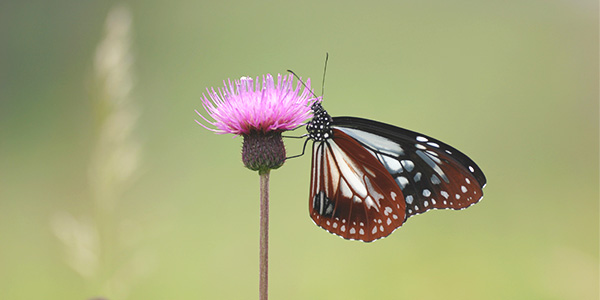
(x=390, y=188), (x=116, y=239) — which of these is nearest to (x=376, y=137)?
(x=390, y=188)

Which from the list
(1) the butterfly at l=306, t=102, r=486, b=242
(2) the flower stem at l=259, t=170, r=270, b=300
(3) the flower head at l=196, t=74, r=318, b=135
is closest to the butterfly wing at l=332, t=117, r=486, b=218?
(1) the butterfly at l=306, t=102, r=486, b=242

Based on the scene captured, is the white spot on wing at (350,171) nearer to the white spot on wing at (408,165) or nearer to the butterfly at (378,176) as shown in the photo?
the butterfly at (378,176)

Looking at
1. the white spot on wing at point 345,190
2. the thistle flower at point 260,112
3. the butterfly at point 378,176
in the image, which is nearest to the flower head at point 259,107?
the thistle flower at point 260,112

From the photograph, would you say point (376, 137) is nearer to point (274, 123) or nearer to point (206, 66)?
point (274, 123)

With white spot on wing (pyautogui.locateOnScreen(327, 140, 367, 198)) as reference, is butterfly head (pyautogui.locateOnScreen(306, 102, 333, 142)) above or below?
above

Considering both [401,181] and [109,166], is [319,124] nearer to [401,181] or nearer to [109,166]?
[401,181]

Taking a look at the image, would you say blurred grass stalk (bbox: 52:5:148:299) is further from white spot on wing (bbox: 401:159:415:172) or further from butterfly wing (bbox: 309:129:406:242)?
white spot on wing (bbox: 401:159:415:172)
